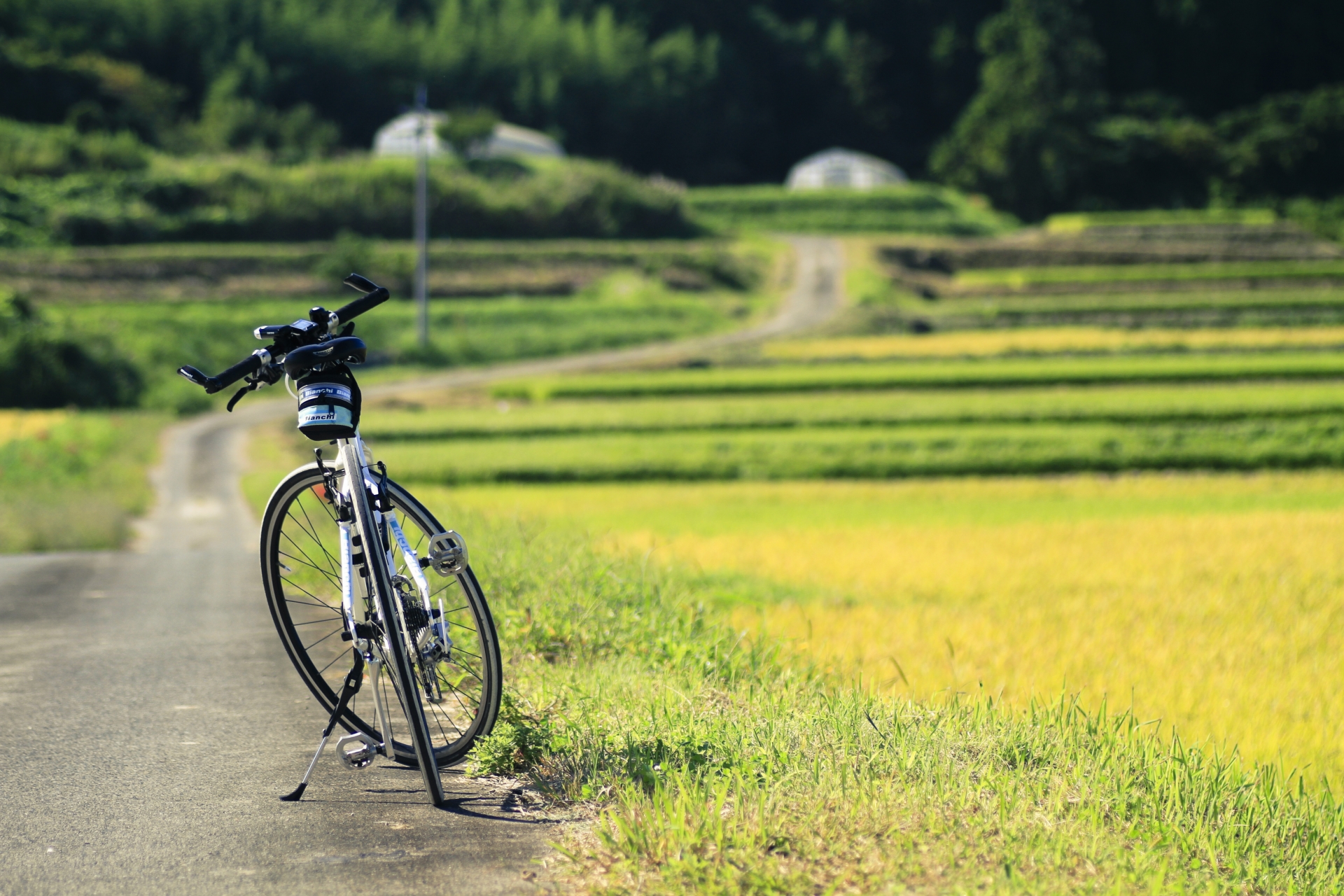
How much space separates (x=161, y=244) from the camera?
5178 centimetres

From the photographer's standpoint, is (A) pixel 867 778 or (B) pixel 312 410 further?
(B) pixel 312 410

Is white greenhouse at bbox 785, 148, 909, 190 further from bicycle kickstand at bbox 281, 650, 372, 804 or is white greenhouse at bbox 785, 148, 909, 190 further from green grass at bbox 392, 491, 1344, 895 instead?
bicycle kickstand at bbox 281, 650, 372, 804

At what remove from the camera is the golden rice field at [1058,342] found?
3403 centimetres

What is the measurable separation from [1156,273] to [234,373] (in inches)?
2115

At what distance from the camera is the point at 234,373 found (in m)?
4.03

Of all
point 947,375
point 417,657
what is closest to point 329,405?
point 417,657

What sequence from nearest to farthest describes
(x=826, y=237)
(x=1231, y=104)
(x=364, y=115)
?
(x=826, y=237), (x=364, y=115), (x=1231, y=104)

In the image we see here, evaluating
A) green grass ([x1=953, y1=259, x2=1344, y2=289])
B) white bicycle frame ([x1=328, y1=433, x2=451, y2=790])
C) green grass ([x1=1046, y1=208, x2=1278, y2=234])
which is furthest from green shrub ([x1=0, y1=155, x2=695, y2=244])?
white bicycle frame ([x1=328, y1=433, x2=451, y2=790])

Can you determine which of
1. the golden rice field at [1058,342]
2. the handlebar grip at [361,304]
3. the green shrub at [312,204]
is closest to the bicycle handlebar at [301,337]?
the handlebar grip at [361,304]

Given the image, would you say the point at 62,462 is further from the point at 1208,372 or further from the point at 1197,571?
the point at 1208,372

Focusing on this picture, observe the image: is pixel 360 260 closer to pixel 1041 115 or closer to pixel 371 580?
pixel 1041 115

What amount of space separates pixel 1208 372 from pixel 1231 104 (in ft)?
247

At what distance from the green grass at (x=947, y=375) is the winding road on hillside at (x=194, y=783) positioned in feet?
79.6

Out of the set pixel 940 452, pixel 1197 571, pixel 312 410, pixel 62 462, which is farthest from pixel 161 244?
pixel 312 410
